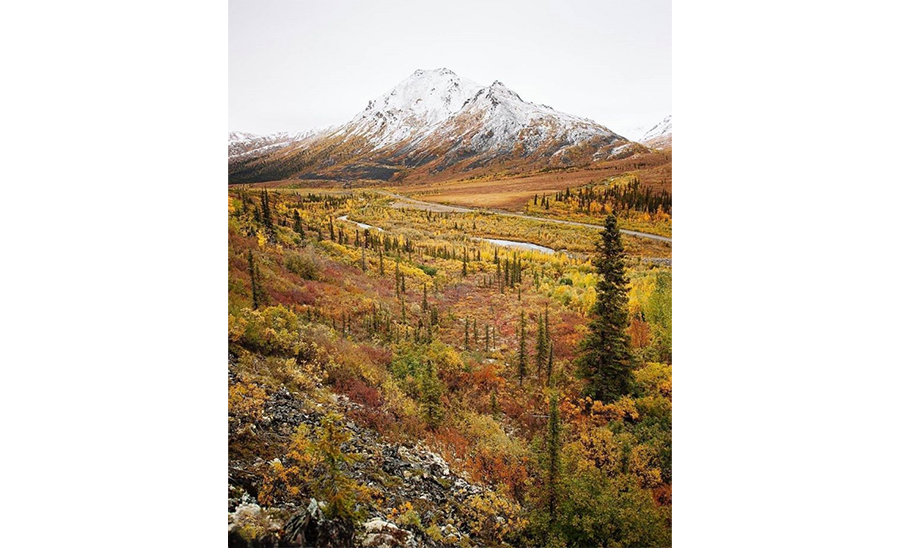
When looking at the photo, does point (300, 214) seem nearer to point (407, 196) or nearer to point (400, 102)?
point (407, 196)

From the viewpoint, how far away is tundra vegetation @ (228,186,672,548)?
3.58m

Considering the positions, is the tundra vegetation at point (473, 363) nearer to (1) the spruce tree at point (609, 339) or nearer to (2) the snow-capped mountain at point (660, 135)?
(1) the spruce tree at point (609, 339)

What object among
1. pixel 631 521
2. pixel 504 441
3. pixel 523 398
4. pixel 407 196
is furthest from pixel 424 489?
pixel 407 196

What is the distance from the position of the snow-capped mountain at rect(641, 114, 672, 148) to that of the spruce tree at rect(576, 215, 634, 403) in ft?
2.75

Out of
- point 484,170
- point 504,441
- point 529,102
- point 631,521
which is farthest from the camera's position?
point 484,170

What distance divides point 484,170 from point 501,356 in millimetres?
1867

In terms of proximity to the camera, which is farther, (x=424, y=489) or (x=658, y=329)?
(x=658, y=329)

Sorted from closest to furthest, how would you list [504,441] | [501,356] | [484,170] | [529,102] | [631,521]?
1. [631,521]
2. [504,441]
3. [501,356]
4. [529,102]
5. [484,170]

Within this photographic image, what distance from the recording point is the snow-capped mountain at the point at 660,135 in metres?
3.97

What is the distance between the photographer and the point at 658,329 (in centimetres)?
391

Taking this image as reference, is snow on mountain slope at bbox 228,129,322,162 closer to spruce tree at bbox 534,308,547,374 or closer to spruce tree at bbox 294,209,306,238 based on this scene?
spruce tree at bbox 294,209,306,238

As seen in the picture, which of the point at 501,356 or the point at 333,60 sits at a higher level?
the point at 333,60

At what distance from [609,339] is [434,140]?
256cm

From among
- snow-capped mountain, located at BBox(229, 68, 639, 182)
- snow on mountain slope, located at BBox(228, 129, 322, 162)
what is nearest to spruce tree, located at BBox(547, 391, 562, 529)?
snow-capped mountain, located at BBox(229, 68, 639, 182)
